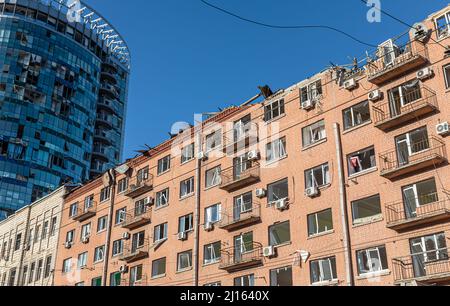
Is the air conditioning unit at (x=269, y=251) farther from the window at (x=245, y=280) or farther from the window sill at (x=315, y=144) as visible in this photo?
the window sill at (x=315, y=144)

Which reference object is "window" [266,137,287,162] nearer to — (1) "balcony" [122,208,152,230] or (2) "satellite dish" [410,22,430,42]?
(2) "satellite dish" [410,22,430,42]

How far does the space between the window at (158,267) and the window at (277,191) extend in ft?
31.7

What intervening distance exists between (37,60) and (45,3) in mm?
12328

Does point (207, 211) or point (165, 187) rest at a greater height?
point (165, 187)

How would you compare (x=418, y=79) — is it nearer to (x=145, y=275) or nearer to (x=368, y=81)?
(x=368, y=81)

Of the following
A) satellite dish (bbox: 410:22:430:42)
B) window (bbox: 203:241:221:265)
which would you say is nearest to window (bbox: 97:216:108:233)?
window (bbox: 203:241:221:265)

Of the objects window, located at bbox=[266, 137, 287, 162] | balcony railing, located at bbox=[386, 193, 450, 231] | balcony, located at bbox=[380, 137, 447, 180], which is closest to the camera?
balcony railing, located at bbox=[386, 193, 450, 231]

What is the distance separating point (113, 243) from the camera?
134 feet

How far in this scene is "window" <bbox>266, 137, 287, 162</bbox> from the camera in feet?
103

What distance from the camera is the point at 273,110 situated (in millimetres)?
32844

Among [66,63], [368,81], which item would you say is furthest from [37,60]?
[368,81]

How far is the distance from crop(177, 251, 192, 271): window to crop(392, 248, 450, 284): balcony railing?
1428cm
